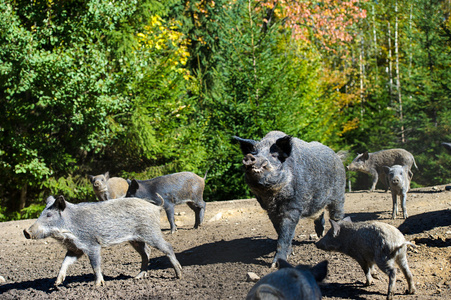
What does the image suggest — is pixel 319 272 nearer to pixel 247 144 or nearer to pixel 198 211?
pixel 247 144

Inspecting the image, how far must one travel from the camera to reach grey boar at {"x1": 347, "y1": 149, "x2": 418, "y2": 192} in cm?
1254

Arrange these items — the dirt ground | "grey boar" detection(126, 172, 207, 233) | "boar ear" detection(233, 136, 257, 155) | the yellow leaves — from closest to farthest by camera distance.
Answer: the dirt ground → "boar ear" detection(233, 136, 257, 155) → "grey boar" detection(126, 172, 207, 233) → the yellow leaves

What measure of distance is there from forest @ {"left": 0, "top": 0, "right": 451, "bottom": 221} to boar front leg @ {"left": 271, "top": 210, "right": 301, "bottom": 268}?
7349mm

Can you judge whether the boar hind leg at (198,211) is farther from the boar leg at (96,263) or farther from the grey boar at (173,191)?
the boar leg at (96,263)

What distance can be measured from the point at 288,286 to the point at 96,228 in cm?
304

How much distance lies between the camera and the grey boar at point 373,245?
182 inches

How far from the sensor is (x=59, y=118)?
43.3ft

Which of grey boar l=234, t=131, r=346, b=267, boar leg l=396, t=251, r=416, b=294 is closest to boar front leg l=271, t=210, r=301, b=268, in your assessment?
grey boar l=234, t=131, r=346, b=267

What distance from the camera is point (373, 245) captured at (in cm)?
481

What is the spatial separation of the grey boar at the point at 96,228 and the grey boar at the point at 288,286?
96.1 inches

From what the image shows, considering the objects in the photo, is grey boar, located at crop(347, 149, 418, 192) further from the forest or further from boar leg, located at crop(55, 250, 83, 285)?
boar leg, located at crop(55, 250, 83, 285)

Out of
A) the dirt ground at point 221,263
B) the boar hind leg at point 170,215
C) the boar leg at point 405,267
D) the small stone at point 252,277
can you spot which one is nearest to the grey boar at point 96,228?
the dirt ground at point 221,263

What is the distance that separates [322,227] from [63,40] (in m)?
9.18

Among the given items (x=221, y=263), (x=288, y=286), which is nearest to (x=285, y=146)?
(x=221, y=263)
